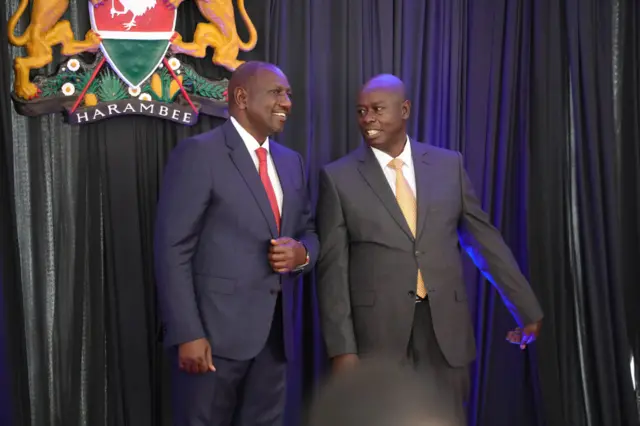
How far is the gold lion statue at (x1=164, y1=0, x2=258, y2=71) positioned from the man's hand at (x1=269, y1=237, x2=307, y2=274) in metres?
0.98

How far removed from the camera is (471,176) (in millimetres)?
3457

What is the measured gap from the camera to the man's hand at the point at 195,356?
2316 mm

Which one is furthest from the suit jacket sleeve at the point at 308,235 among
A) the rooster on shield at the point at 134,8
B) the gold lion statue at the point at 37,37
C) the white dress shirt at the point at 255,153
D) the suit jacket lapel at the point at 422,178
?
the gold lion statue at the point at 37,37

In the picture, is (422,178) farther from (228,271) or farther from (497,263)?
(228,271)

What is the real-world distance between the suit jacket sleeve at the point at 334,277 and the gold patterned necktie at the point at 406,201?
221 mm

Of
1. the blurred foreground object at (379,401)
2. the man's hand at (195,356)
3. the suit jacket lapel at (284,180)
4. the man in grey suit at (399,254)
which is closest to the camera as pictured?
the blurred foreground object at (379,401)

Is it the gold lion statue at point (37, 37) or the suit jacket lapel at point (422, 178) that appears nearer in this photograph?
the suit jacket lapel at point (422, 178)

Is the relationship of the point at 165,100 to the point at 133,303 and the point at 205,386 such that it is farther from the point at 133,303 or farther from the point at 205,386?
the point at 205,386

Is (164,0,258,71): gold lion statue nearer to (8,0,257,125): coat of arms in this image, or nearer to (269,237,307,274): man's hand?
(8,0,257,125): coat of arms

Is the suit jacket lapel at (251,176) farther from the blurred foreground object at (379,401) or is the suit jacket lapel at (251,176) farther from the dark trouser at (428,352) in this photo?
the blurred foreground object at (379,401)

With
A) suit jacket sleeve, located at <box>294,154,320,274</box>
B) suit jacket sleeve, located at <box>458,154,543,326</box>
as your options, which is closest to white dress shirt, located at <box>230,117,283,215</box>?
suit jacket sleeve, located at <box>294,154,320,274</box>

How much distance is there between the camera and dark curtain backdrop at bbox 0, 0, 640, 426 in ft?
9.82

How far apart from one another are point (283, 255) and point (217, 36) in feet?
3.70

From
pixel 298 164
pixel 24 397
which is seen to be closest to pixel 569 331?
pixel 298 164
